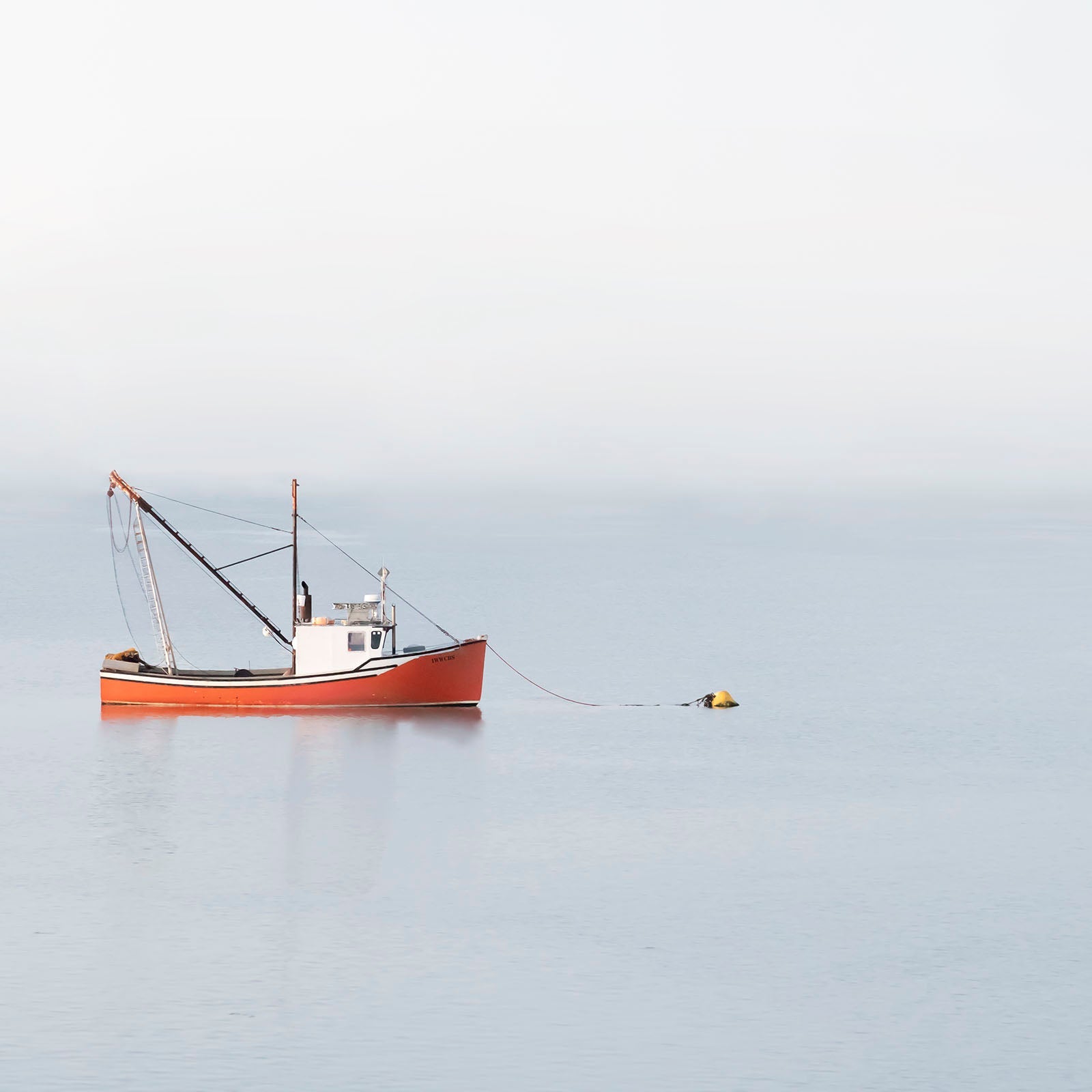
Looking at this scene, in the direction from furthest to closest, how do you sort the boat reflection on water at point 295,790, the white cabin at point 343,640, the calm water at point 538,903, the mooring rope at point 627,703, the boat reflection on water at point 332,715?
the mooring rope at point 627,703 → the boat reflection on water at point 332,715 → the white cabin at point 343,640 → the boat reflection on water at point 295,790 → the calm water at point 538,903

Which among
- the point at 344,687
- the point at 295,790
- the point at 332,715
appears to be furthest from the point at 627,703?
the point at 295,790

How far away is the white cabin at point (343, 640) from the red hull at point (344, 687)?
2.49 ft

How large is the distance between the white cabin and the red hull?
2.49 ft

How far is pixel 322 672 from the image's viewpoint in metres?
67.3

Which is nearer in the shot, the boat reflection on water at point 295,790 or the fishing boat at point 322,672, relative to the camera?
the boat reflection on water at point 295,790

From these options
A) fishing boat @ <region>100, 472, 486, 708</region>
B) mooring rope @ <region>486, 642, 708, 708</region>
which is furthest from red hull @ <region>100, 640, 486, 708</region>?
mooring rope @ <region>486, 642, 708, 708</region>

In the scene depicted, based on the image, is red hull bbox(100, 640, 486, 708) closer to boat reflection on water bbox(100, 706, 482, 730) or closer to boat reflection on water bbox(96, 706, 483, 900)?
boat reflection on water bbox(100, 706, 482, 730)

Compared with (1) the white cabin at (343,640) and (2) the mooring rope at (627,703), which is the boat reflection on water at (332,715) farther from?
(2) the mooring rope at (627,703)

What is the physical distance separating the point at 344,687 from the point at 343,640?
2.47 m

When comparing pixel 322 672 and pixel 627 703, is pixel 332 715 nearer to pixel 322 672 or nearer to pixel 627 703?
pixel 322 672

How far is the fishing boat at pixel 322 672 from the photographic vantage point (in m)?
66.7

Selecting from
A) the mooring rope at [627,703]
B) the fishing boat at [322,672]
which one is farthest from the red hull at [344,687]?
the mooring rope at [627,703]

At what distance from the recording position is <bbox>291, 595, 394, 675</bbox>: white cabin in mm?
66312

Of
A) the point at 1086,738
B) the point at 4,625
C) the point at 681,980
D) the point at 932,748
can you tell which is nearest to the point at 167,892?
the point at 681,980
